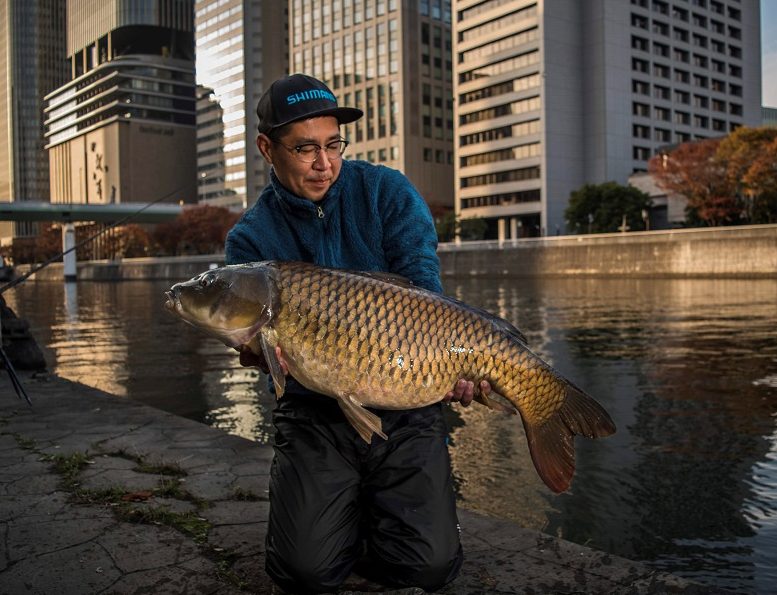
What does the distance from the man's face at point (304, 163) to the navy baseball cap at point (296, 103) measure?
5cm

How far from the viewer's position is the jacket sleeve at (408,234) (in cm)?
375

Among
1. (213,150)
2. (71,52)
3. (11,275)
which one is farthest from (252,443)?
(71,52)

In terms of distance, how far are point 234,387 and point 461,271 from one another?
56.9 meters

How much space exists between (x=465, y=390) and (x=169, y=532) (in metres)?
1.72

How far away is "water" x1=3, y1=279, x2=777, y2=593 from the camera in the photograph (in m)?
4.62

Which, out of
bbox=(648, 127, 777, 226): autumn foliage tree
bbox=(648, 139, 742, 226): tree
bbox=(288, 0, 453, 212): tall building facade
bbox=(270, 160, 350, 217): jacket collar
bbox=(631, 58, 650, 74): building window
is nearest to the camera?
bbox=(270, 160, 350, 217): jacket collar

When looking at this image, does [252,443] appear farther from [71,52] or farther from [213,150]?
[71,52]

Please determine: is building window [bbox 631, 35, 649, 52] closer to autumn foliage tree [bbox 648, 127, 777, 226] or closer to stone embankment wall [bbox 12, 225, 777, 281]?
autumn foliage tree [bbox 648, 127, 777, 226]

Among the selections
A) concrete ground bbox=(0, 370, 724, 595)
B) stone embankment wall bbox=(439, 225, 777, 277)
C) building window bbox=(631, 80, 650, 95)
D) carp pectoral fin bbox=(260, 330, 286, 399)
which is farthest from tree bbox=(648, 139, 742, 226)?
carp pectoral fin bbox=(260, 330, 286, 399)

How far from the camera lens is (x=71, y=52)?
604ft

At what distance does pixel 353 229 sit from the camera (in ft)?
A: 12.6

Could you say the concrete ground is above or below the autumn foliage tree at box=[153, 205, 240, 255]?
below

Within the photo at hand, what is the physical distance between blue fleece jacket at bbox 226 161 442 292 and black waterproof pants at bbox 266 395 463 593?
74 centimetres

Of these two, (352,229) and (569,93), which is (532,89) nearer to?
(569,93)
